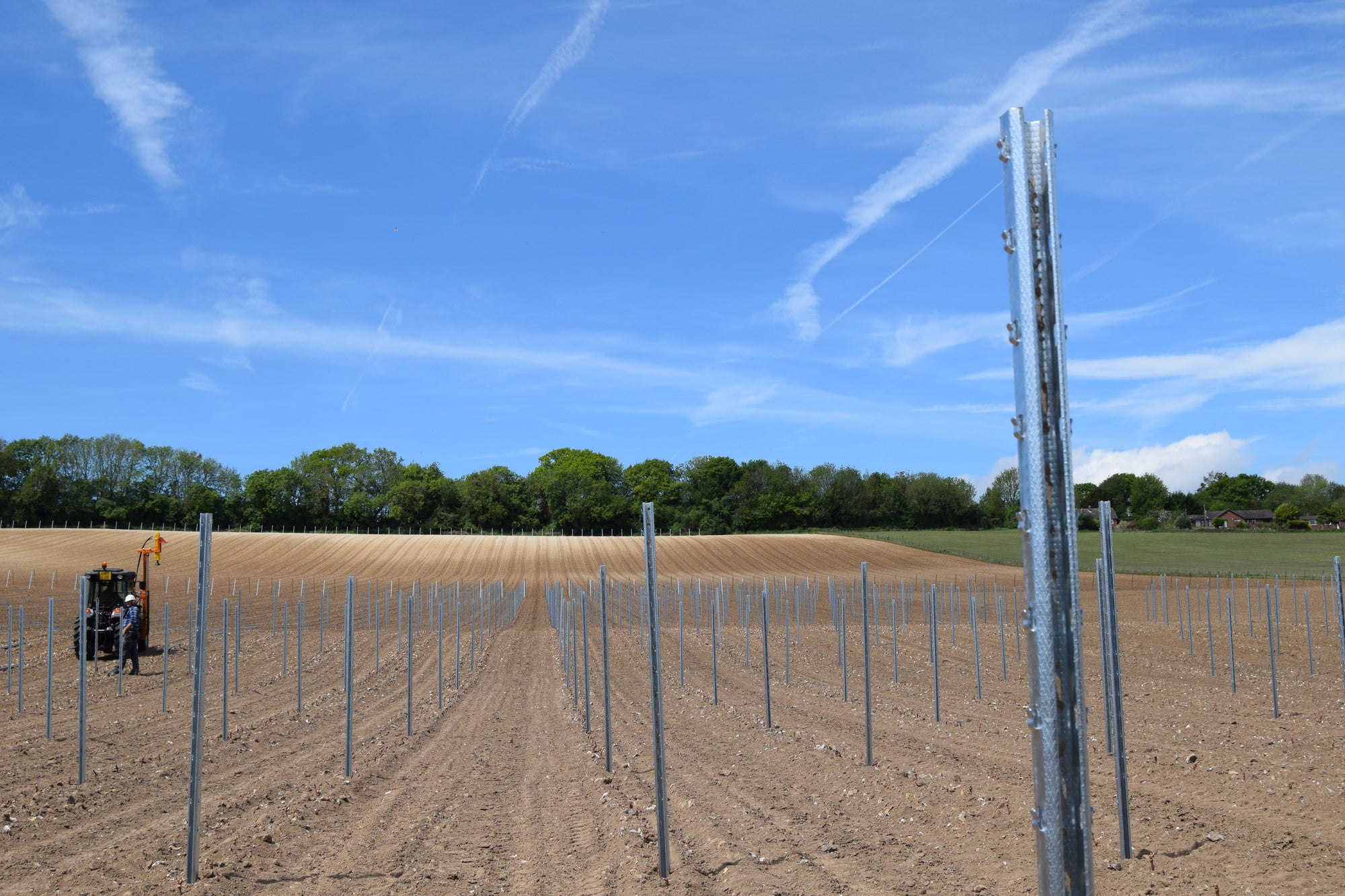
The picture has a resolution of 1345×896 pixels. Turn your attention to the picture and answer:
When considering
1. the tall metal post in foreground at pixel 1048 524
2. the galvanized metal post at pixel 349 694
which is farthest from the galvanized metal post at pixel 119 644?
the tall metal post in foreground at pixel 1048 524

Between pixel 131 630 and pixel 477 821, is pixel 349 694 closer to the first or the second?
pixel 477 821

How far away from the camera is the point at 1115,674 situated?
6.10 meters

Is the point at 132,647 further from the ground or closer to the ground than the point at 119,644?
closer to the ground

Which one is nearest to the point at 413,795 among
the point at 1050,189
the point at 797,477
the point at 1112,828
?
the point at 1112,828

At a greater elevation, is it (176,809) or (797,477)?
(797,477)

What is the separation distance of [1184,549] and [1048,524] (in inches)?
2628

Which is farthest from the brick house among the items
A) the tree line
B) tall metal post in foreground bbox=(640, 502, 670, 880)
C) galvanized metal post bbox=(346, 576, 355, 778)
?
tall metal post in foreground bbox=(640, 502, 670, 880)

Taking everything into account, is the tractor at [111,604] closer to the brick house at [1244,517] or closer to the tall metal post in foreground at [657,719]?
the tall metal post in foreground at [657,719]

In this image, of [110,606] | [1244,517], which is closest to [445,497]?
[110,606]

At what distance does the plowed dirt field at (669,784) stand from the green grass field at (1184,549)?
36.2m

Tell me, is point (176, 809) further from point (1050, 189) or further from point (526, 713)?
point (1050, 189)

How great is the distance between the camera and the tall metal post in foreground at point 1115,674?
566cm

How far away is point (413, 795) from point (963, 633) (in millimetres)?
19409

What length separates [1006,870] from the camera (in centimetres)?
556
